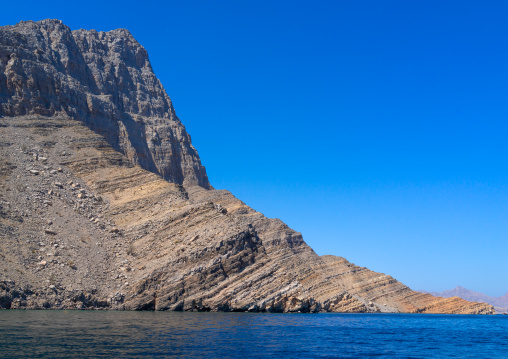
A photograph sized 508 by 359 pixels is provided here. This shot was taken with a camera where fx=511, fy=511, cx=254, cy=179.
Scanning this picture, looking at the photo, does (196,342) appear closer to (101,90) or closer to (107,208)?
(107,208)

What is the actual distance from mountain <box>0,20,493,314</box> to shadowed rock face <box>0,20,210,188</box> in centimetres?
31

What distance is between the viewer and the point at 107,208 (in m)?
77.9

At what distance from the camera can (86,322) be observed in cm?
4100

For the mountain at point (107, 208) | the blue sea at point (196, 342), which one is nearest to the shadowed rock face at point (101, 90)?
the mountain at point (107, 208)

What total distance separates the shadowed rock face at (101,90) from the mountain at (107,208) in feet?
1.02

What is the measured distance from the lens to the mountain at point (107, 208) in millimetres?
61219

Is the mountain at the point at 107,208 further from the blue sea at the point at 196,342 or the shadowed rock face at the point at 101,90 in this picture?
the blue sea at the point at 196,342

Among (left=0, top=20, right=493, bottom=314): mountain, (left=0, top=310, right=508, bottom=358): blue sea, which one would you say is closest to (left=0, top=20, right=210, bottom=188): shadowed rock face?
(left=0, top=20, right=493, bottom=314): mountain

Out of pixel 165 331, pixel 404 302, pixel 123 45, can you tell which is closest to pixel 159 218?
pixel 165 331

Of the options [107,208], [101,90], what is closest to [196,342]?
[107,208]

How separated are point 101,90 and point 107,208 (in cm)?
4476

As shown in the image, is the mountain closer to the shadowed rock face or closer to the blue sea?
the shadowed rock face

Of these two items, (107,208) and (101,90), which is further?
(101,90)

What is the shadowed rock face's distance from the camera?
92.6 meters
